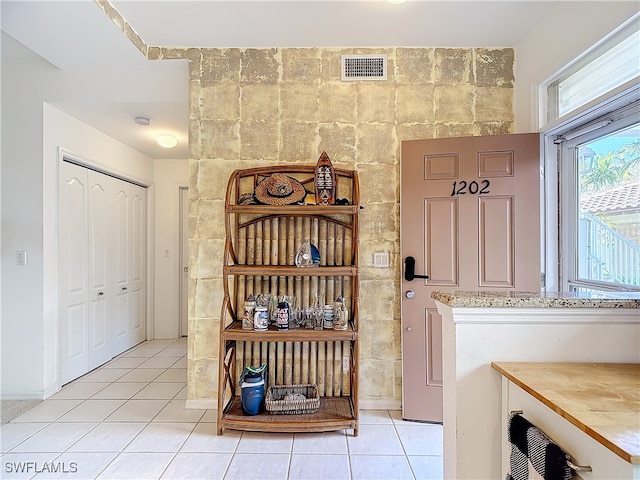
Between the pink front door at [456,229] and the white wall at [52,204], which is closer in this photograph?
the pink front door at [456,229]

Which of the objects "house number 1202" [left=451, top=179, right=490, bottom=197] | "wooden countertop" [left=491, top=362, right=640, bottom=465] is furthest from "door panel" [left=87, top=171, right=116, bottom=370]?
"wooden countertop" [left=491, top=362, right=640, bottom=465]

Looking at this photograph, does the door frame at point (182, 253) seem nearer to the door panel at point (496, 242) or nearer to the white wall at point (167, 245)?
the white wall at point (167, 245)

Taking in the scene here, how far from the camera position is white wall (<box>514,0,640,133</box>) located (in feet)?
6.07

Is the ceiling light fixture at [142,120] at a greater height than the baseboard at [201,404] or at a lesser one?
greater

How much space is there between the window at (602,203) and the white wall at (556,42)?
0.37 metres

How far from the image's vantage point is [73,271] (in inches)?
130

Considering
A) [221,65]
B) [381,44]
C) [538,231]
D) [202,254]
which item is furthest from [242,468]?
[381,44]

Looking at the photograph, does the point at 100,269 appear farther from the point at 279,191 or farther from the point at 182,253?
the point at 279,191

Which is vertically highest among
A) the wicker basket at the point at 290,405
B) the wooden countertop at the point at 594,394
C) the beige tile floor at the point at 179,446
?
the wooden countertop at the point at 594,394

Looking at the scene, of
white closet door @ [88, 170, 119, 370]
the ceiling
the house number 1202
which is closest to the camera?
the ceiling

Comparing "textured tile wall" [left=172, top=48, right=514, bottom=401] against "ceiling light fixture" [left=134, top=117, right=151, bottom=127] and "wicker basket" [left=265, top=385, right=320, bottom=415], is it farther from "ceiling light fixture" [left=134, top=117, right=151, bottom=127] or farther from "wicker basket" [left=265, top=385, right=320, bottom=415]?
"ceiling light fixture" [left=134, top=117, right=151, bottom=127]

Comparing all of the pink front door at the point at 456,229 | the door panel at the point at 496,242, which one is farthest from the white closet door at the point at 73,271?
the door panel at the point at 496,242

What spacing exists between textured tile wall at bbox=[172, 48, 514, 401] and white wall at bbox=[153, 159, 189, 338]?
222 centimetres

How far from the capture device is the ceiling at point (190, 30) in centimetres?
221
